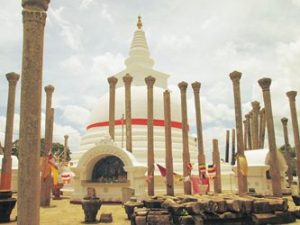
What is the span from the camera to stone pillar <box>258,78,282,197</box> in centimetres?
2033

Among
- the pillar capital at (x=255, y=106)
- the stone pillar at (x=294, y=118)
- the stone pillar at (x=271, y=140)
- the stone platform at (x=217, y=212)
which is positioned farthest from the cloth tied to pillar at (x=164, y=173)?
the stone platform at (x=217, y=212)

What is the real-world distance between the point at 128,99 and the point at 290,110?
40.0 ft

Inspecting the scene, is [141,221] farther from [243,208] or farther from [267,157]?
[267,157]

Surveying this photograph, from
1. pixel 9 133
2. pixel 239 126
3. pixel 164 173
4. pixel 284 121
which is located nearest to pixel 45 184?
pixel 9 133

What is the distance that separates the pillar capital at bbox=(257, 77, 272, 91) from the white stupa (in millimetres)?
8972

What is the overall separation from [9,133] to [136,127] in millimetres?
11208

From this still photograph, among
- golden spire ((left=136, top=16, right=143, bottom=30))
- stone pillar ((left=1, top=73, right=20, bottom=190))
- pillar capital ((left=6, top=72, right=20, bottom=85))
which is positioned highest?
golden spire ((left=136, top=16, right=143, bottom=30))

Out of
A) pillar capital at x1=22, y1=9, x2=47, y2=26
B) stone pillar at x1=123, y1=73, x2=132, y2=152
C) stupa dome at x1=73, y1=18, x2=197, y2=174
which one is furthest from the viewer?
stupa dome at x1=73, y1=18, x2=197, y2=174

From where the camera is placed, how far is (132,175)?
21.1m

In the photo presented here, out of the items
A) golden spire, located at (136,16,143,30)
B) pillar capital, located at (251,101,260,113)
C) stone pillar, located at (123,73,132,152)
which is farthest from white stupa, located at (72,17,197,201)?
pillar capital, located at (251,101,260,113)

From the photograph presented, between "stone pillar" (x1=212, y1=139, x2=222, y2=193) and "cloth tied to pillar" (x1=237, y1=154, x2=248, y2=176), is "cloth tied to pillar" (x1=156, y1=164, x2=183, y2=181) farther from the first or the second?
"cloth tied to pillar" (x1=237, y1=154, x2=248, y2=176)

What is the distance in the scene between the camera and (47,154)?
20391mm

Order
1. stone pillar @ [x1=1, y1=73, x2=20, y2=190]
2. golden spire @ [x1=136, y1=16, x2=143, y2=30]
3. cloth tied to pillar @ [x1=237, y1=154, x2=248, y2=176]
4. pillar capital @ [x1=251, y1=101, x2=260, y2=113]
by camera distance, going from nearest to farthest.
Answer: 1. cloth tied to pillar @ [x1=237, y1=154, x2=248, y2=176]
2. stone pillar @ [x1=1, y1=73, x2=20, y2=190]
3. pillar capital @ [x1=251, y1=101, x2=260, y2=113]
4. golden spire @ [x1=136, y1=16, x2=143, y2=30]

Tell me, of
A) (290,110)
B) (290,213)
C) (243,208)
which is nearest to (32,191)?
(243,208)
